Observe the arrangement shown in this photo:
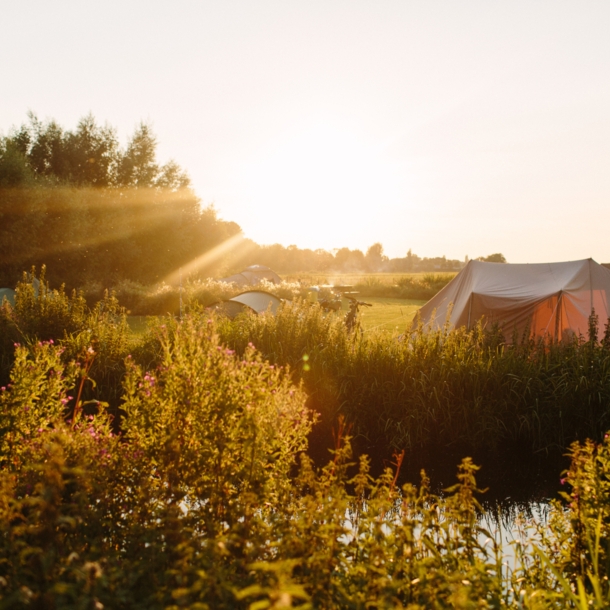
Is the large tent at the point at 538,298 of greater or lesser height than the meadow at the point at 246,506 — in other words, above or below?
above

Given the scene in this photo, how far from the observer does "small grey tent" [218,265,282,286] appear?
113 ft

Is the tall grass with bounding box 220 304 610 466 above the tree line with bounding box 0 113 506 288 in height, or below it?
below

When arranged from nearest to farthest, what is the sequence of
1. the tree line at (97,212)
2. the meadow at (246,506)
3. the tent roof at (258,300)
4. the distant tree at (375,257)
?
the meadow at (246,506) < the tent roof at (258,300) < the tree line at (97,212) < the distant tree at (375,257)

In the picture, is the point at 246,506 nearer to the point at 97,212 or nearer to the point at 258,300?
the point at 258,300

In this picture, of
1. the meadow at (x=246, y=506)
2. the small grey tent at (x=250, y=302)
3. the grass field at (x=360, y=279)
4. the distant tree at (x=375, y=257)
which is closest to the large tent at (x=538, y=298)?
the meadow at (x=246, y=506)

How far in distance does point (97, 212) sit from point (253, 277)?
44.8 feet

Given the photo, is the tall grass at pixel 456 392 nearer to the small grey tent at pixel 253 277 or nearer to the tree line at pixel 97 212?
the tree line at pixel 97 212

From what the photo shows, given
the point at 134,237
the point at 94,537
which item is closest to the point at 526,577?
the point at 94,537

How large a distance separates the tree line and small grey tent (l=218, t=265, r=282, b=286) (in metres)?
3.56

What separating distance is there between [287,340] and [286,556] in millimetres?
5418

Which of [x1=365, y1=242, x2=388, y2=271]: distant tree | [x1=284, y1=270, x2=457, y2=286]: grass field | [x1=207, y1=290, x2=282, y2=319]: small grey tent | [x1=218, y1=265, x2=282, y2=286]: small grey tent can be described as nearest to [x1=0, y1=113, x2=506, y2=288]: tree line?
[x1=218, y1=265, x2=282, y2=286]: small grey tent

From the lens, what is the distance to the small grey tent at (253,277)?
34.5 m

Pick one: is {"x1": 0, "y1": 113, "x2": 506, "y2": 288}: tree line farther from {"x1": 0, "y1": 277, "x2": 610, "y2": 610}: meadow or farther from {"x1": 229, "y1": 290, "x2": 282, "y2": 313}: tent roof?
{"x1": 0, "y1": 277, "x2": 610, "y2": 610}: meadow

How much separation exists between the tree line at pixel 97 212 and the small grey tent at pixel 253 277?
3559mm
